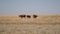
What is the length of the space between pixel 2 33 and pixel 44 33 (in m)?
2.81

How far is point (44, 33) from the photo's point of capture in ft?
31.4

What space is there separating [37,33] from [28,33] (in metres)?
0.61

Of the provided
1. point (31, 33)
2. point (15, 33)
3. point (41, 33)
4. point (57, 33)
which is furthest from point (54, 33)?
point (15, 33)

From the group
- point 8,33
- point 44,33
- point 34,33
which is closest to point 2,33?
point 8,33

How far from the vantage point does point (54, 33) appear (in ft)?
31.8

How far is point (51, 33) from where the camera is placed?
970 centimetres

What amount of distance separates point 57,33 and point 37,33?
4.38ft

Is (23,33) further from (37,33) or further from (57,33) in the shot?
(57,33)

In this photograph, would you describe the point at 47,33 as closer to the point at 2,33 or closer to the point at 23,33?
the point at 23,33

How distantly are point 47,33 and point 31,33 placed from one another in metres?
1.07

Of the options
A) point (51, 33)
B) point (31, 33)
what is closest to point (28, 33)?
point (31, 33)

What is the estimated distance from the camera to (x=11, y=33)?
9.71 metres

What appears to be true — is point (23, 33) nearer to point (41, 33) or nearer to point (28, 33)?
point (28, 33)

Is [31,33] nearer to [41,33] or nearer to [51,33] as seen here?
[41,33]
